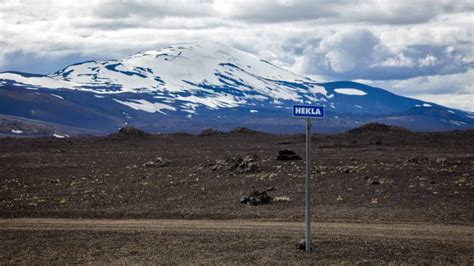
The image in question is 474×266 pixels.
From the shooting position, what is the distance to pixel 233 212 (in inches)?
929

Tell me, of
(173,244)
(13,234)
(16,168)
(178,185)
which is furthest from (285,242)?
(16,168)

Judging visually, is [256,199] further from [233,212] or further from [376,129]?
[376,129]

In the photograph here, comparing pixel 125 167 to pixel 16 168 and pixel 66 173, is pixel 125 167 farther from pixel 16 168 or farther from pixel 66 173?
pixel 16 168

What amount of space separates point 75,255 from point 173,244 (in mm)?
2290

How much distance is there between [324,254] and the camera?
15750mm

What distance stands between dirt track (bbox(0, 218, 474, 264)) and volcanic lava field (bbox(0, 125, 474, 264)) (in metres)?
0.03

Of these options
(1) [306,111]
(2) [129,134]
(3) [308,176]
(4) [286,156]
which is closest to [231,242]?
(3) [308,176]

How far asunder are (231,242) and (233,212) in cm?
619

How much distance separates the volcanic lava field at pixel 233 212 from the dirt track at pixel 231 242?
3 centimetres

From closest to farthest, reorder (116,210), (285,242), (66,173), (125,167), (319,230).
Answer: (285,242) → (319,230) → (116,210) → (66,173) → (125,167)

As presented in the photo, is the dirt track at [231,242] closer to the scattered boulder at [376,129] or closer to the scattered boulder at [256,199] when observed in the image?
the scattered boulder at [256,199]

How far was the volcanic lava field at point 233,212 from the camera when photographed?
16328 millimetres

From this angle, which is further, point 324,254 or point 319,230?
point 319,230

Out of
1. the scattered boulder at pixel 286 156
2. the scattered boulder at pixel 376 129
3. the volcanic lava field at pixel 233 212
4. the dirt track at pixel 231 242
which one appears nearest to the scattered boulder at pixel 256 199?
the volcanic lava field at pixel 233 212
